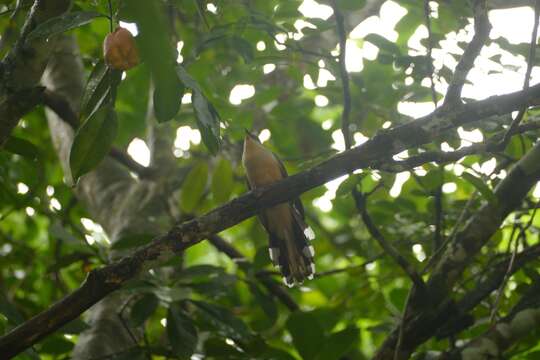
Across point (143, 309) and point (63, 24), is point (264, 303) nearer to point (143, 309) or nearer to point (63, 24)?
point (143, 309)

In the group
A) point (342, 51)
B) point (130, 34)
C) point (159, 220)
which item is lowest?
point (159, 220)

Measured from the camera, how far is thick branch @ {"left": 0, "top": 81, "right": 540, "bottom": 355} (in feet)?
7.02

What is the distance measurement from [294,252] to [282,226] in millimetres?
178

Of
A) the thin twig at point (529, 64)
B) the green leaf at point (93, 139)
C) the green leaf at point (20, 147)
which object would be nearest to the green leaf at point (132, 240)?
the green leaf at point (20, 147)

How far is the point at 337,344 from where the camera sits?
3000mm

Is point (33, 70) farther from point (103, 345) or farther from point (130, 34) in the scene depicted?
point (103, 345)

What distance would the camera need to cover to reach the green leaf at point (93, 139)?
1.90m

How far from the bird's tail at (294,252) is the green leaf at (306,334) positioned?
2.08ft

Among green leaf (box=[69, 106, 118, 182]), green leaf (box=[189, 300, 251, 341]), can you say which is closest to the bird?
green leaf (box=[189, 300, 251, 341])

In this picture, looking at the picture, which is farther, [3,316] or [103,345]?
[103,345]

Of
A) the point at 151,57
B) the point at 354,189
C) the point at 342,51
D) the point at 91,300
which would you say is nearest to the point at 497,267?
the point at 354,189

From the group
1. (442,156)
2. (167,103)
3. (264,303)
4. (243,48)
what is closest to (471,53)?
(442,156)

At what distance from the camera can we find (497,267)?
3.38 m

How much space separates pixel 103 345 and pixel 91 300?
4.25 ft
